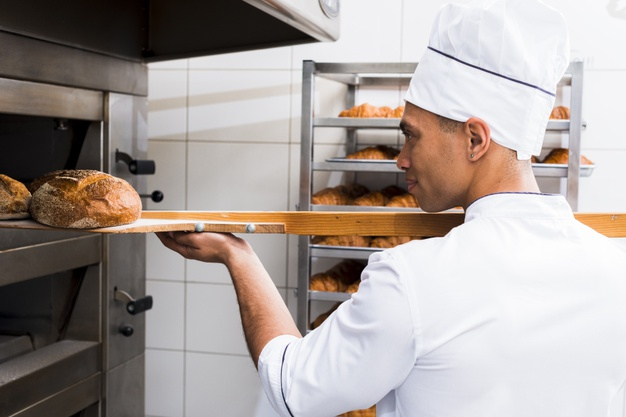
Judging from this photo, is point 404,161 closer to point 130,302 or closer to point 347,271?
point 130,302

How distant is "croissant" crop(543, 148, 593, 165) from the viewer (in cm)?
221

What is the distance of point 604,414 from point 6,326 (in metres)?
1.35

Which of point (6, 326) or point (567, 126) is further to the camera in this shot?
point (567, 126)

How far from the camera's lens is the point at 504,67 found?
100 cm

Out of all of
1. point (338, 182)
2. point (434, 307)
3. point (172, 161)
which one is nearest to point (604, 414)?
point (434, 307)

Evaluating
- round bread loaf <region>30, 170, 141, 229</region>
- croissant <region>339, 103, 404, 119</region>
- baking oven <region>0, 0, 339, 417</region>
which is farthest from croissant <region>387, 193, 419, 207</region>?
round bread loaf <region>30, 170, 141, 229</region>

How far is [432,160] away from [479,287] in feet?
0.68

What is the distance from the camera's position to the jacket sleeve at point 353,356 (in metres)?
0.91

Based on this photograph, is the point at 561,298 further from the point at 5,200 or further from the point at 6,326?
the point at 6,326

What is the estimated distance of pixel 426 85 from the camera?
1.05 m

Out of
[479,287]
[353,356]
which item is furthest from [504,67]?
[353,356]

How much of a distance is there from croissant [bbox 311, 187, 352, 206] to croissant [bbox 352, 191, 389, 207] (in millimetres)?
35

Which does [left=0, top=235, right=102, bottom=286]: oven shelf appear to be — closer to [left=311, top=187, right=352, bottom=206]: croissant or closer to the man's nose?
[left=311, top=187, right=352, bottom=206]: croissant

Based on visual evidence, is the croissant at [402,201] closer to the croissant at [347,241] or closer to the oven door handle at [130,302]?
the croissant at [347,241]
